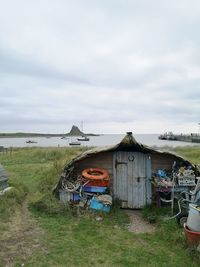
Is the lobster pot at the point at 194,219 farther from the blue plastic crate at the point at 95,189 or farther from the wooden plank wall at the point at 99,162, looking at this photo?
the wooden plank wall at the point at 99,162

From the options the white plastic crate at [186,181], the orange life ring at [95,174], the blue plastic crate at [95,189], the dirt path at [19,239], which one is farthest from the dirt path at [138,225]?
the dirt path at [19,239]

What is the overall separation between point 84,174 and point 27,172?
10.0 meters

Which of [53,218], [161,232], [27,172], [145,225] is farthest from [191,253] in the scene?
[27,172]

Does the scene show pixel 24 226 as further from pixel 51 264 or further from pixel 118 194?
pixel 118 194

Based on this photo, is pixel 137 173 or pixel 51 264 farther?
pixel 137 173

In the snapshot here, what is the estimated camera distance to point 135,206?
45.4ft

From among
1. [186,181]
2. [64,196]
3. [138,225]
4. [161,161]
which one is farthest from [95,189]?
[186,181]

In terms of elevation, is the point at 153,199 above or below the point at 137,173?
below

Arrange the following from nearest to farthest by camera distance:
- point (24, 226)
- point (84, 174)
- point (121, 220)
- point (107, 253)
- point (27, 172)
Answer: point (107, 253) → point (24, 226) → point (121, 220) → point (84, 174) → point (27, 172)

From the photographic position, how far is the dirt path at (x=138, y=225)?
1104 cm

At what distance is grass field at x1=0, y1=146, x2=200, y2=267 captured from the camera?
8.39m

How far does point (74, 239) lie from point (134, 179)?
4672 mm

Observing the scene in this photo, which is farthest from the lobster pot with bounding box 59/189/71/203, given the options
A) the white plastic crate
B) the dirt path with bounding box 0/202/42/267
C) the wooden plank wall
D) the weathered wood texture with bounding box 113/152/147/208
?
the white plastic crate

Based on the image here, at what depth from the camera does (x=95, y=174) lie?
13898 millimetres
